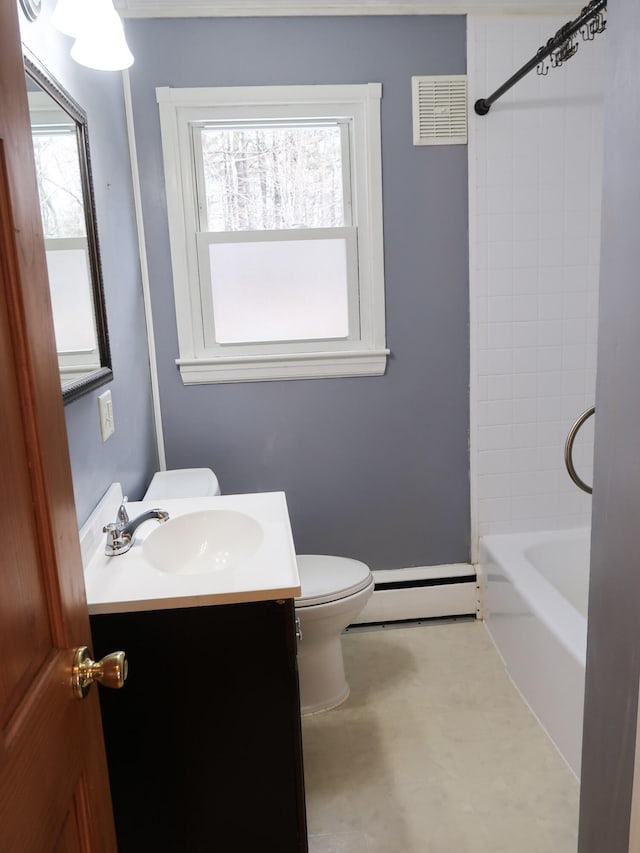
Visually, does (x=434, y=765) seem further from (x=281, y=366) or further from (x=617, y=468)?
(x=281, y=366)

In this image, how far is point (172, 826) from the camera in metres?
1.37

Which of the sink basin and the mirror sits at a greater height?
the mirror

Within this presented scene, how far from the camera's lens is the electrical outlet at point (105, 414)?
174 centimetres

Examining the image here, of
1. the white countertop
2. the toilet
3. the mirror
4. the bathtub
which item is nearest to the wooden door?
the white countertop

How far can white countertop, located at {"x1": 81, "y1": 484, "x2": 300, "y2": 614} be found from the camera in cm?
127

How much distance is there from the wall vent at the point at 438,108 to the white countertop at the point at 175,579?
1.66 metres

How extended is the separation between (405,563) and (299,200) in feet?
5.07

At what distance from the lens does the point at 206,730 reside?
53.0 inches

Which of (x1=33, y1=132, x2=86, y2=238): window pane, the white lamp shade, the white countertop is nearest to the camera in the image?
the white countertop

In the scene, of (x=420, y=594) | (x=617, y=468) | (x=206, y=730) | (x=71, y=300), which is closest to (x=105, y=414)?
(x=71, y=300)

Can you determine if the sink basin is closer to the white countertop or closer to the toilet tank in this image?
the white countertop

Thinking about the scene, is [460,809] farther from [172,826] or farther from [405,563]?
[405,563]

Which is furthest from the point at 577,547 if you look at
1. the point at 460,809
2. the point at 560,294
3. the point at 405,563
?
the point at 460,809

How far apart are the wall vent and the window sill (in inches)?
32.7
